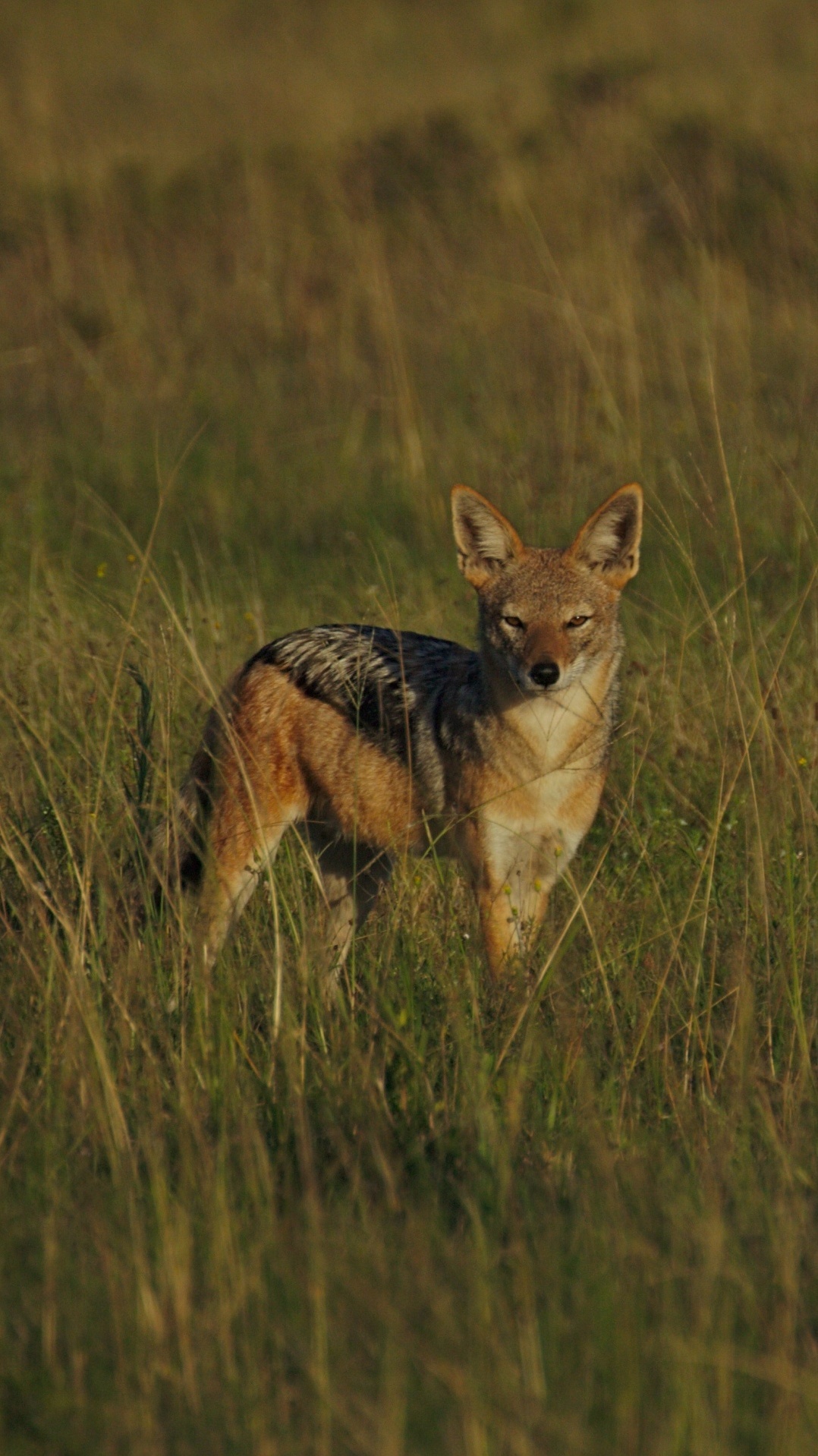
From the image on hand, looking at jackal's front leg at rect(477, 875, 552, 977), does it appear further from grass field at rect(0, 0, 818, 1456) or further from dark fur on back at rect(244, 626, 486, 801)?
dark fur on back at rect(244, 626, 486, 801)

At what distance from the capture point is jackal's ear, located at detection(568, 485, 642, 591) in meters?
4.85

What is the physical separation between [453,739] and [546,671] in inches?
22.4

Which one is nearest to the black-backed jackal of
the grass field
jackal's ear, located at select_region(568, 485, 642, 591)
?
jackal's ear, located at select_region(568, 485, 642, 591)

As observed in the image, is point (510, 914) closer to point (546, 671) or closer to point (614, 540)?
point (546, 671)

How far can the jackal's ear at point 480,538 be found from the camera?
16.3 feet

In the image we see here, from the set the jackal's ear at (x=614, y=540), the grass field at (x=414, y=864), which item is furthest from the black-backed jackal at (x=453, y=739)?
the grass field at (x=414, y=864)

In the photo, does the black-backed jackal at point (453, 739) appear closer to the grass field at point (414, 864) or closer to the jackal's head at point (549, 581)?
the jackal's head at point (549, 581)

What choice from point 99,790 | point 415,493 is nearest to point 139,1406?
point 99,790

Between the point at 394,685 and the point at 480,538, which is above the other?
the point at 480,538

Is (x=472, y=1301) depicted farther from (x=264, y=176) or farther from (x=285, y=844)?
(x=264, y=176)

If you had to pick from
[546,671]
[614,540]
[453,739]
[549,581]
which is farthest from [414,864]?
[614,540]

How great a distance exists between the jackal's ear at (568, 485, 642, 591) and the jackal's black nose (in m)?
0.44

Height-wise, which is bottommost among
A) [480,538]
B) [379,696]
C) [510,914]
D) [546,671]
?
[510,914]

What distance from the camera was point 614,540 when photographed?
4953mm
